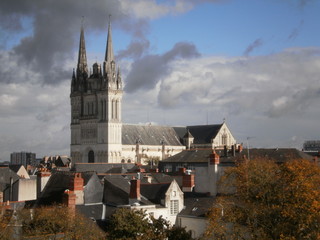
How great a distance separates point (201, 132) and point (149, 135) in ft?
51.3

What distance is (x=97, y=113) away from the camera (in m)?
133

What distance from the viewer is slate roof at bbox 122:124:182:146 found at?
135000 mm

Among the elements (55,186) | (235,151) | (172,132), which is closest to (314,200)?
(55,186)

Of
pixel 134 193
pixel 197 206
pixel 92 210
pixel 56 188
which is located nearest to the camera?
pixel 92 210

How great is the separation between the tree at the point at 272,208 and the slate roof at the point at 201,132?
10586 cm

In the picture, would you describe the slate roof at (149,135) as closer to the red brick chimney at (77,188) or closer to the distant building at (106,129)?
the distant building at (106,129)

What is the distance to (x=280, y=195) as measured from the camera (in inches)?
1347

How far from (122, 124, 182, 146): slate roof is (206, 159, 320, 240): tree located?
95935mm

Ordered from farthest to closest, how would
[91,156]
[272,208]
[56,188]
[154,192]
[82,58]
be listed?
[82,58]
[91,156]
[56,188]
[154,192]
[272,208]

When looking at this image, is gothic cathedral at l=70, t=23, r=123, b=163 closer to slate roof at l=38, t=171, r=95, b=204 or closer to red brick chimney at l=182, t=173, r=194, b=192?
red brick chimney at l=182, t=173, r=194, b=192

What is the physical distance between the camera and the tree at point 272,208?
32.1m

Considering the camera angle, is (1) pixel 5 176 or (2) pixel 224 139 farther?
(2) pixel 224 139

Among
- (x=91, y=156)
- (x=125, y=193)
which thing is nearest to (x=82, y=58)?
(x=91, y=156)

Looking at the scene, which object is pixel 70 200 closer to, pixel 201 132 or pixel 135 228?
pixel 135 228
